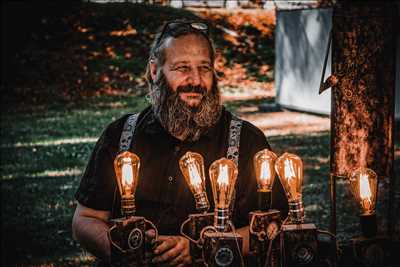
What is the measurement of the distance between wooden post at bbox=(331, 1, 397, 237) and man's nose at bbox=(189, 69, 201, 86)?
1.05 m

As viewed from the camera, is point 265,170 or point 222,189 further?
point 265,170

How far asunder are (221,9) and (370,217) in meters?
29.7

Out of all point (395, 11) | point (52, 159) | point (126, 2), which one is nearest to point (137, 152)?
point (395, 11)

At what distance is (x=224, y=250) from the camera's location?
2244 mm

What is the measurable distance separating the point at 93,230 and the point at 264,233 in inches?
43.0

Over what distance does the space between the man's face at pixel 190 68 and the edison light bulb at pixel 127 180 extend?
29.0 inches

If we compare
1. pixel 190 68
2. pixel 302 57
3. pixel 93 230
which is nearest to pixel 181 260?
pixel 93 230

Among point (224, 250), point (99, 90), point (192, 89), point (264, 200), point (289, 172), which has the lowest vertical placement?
point (99, 90)

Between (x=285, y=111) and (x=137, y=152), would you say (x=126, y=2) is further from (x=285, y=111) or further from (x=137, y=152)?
(x=137, y=152)

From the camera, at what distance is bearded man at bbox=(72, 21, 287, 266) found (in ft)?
10.6

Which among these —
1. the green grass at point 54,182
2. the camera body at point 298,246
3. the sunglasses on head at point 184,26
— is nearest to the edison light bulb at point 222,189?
the camera body at point 298,246

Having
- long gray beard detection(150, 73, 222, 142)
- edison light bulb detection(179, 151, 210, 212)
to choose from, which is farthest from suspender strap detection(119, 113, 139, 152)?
edison light bulb detection(179, 151, 210, 212)

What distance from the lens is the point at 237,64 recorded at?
84.2 ft

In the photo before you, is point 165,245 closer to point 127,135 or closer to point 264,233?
point 264,233
